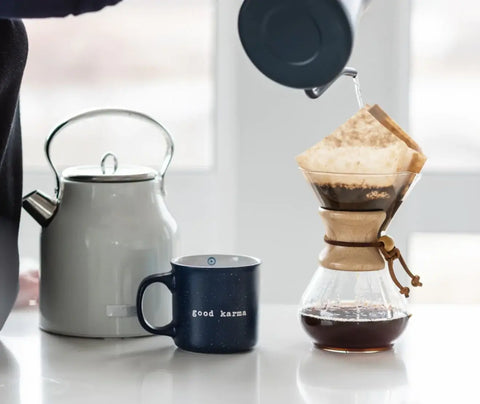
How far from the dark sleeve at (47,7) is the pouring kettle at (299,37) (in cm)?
12

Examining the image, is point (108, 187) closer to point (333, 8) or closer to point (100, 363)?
point (100, 363)

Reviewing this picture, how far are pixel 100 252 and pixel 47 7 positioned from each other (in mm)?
348

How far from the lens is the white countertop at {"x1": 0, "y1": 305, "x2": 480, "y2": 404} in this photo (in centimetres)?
83

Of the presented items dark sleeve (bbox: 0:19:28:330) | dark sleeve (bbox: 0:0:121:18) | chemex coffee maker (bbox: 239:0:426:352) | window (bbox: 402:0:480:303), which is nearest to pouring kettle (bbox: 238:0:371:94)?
dark sleeve (bbox: 0:0:121:18)

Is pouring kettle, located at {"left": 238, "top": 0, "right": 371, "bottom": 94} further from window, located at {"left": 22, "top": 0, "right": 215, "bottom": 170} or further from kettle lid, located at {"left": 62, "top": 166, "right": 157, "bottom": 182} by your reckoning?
window, located at {"left": 22, "top": 0, "right": 215, "bottom": 170}

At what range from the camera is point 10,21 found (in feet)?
3.19

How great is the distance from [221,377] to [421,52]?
138cm

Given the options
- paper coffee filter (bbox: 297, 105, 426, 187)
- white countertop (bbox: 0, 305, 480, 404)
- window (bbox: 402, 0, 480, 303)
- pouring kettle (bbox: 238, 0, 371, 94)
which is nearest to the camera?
pouring kettle (bbox: 238, 0, 371, 94)

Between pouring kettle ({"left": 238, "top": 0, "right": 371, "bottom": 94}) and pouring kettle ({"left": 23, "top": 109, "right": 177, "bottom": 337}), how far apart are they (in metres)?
0.40

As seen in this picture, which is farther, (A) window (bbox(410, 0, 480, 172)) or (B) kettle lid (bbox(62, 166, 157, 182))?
(A) window (bbox(410, 0, 480, 172))

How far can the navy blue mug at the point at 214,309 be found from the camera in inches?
37.6

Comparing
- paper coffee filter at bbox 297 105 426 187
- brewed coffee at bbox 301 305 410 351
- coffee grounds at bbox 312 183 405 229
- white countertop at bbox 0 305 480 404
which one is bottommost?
white countertop at bbox 0 305 480 404

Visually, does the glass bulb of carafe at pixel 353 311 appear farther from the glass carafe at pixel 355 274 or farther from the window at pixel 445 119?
the window at pixel 445 119

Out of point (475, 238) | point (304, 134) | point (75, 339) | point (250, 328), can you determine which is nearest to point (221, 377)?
point (250, 328)
